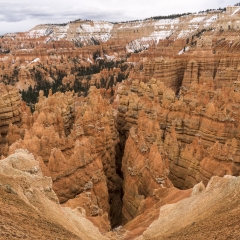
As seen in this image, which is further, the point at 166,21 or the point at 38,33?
the point at 38,33

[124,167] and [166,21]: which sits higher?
[166,21]

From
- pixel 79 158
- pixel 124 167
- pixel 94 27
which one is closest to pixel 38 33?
pixel 94 27

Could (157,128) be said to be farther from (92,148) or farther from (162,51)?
(162,51)

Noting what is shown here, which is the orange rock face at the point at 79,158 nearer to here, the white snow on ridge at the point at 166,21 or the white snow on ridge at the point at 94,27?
the white snow on ridge at the point at 166,21

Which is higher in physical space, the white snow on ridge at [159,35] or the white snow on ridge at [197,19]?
the white snow on ridge at [197,19]

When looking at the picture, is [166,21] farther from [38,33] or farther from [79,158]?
[79,158]

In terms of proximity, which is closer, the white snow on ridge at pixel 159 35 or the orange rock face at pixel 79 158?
the orange rock face at pixel 79 158

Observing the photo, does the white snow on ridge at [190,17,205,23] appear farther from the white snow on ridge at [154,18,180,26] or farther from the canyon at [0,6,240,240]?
the canyon at [0,6,240,240]

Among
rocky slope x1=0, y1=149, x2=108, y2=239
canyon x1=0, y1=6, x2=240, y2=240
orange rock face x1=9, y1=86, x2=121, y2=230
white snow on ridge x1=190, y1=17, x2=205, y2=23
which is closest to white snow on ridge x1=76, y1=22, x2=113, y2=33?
white snow on ridge x1=190, y1=17, x2=205, y2=23

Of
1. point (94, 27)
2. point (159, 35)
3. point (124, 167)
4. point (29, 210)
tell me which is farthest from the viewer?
point (94, 27)

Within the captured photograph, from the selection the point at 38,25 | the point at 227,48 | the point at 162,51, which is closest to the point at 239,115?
the point at 227,48

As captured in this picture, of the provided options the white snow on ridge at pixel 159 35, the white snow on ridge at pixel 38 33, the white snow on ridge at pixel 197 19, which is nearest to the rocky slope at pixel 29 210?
the white snow on ridge at pixel 197 19
